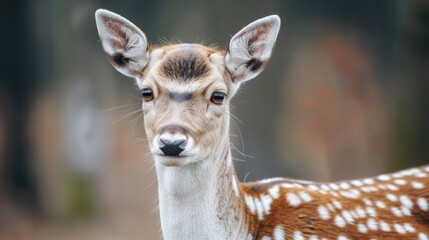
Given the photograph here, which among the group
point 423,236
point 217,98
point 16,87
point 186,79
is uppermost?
point 186,79

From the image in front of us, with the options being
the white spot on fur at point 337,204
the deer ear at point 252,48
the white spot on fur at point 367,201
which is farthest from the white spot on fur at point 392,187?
the deer ear at point 252,48

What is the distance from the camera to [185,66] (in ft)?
21.1

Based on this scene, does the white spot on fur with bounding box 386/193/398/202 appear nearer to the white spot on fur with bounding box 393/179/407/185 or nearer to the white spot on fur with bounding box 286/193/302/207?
the white spot on fur with bounding box 393/179/407/185

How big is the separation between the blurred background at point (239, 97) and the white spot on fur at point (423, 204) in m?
5.36

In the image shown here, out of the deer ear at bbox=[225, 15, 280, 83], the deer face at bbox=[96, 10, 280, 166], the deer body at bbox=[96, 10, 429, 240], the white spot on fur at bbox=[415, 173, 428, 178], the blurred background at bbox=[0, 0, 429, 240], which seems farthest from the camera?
the blurred background at bbox=[0, 0, 429, 240]

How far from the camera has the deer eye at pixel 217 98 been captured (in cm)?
642

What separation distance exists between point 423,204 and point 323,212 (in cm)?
71

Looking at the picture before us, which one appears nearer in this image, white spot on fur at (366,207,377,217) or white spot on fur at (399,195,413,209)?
white spot on fur at (366,207,377,217)

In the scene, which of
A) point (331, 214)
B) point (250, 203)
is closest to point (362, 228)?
point (331, 214)

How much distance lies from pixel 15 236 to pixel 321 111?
155 inches

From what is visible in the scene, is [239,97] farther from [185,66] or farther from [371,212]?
[185,66]

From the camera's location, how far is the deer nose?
19.6 feet

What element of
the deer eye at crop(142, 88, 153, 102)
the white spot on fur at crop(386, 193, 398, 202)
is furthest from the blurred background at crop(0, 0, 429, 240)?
the deer eye at crop(142, 88, 153, 102)

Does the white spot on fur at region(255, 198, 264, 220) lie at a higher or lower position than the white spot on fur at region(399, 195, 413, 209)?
higher
